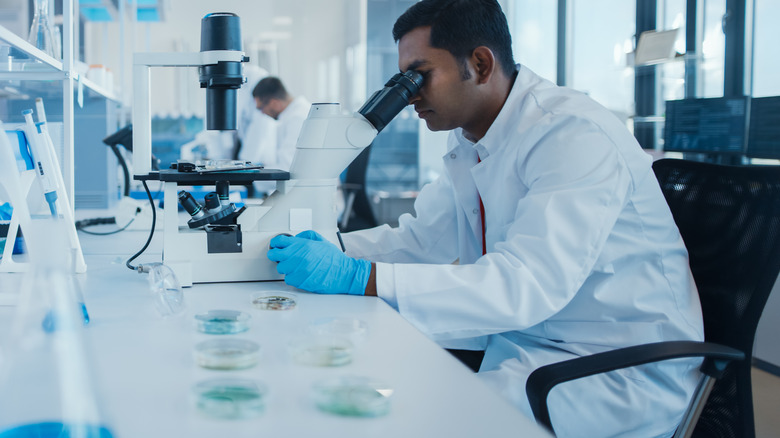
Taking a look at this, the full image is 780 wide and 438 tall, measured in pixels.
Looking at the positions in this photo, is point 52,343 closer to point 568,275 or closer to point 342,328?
point 342,328

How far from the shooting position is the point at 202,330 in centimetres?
87

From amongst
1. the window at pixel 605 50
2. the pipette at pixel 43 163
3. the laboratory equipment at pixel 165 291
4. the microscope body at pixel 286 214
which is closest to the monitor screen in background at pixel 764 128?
the window at pixel 605 50

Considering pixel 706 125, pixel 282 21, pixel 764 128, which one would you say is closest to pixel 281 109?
pixel 282 21

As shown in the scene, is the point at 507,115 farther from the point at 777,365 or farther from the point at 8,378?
the point at 777,365

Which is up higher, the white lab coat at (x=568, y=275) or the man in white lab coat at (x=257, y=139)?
the man in white lab coat at (x=257, y=139)

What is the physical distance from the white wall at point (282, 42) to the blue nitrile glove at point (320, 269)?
5380 mm

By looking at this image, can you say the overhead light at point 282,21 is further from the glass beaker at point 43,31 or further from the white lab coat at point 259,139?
the glass beaker at point 43,31

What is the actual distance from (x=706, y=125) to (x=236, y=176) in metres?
2.69

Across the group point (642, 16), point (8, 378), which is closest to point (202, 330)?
point (8, 378)

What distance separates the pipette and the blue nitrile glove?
0.49m

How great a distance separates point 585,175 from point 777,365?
2.22 m

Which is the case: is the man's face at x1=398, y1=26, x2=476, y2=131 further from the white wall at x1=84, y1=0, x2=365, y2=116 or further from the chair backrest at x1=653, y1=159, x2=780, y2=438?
the white wall at x1=84, y1=0, x2=365, y2=116

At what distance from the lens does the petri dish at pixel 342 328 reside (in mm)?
832

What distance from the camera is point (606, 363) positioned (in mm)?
929
